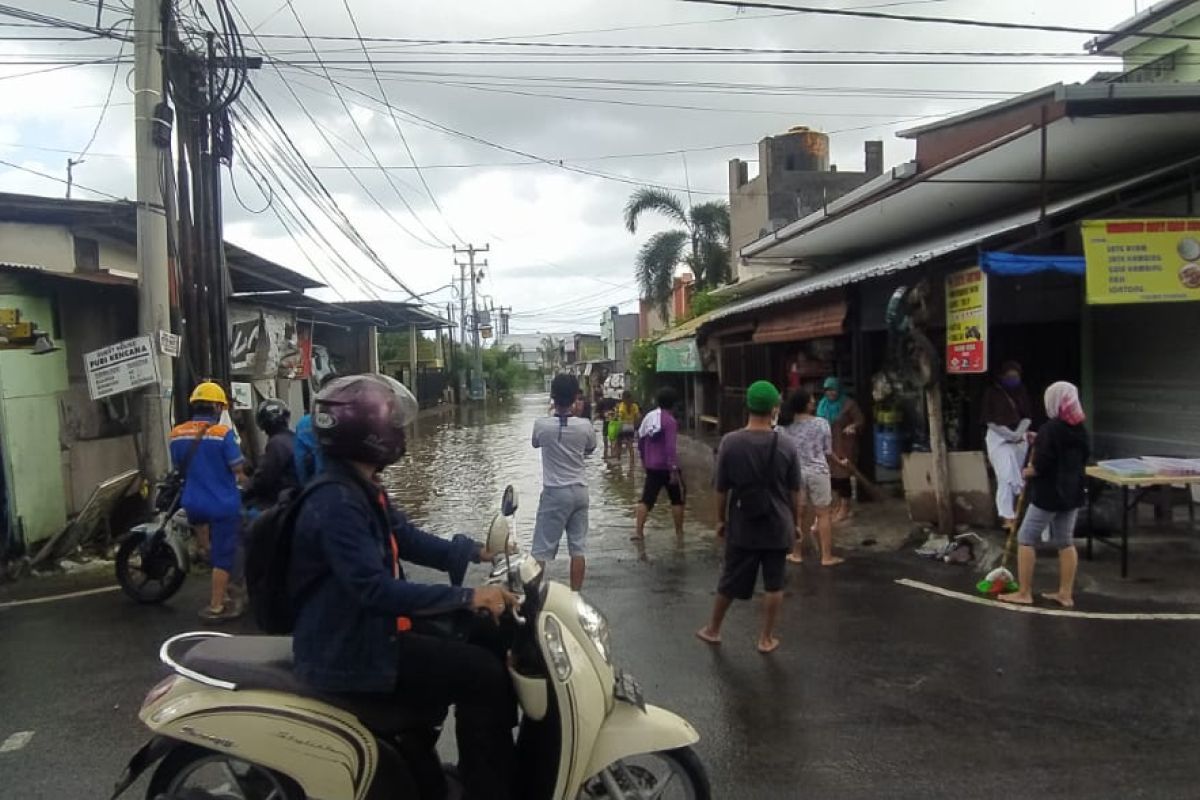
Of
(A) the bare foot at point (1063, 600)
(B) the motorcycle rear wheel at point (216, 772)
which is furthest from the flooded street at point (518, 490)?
(B) the motorcycle rear wheel at point (216, 772)

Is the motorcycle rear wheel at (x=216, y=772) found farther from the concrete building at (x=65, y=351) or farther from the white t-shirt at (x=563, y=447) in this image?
the concrete building at (x=65, y=351)

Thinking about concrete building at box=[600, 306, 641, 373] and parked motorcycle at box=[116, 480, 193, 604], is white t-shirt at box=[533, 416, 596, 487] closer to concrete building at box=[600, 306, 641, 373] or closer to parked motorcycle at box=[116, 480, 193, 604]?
parked motorcycle at box=[116, 480, 193, 604]

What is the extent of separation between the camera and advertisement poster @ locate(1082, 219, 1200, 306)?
23.4ft

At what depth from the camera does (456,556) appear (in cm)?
317

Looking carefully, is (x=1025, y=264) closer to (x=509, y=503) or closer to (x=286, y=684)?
(x=509, y=503)

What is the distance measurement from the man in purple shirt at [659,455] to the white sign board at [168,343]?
4671 millimetres

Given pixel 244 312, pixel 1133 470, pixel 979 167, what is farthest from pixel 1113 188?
pixel 244 312

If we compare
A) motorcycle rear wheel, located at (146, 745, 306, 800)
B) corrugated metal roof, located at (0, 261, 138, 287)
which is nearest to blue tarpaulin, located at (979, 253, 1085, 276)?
motorcycle rear wheel, located at (146, 745, 306, 800)

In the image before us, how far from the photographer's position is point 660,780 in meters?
3.07

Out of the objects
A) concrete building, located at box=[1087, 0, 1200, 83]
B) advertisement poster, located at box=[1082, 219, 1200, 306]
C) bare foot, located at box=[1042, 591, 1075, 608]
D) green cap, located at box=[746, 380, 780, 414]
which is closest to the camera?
green cap, located at box=[746, 380, 780, 414]

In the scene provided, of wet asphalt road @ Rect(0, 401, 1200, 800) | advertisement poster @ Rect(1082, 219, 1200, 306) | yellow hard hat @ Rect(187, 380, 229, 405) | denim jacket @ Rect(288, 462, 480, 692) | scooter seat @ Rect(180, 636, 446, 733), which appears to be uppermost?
advertisement poster @ Rect(1082, 219, 1200, 306)

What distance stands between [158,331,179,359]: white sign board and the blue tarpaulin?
7493mm

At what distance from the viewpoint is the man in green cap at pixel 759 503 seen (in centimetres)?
515

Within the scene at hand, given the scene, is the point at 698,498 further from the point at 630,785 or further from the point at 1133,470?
the point at 630,785
